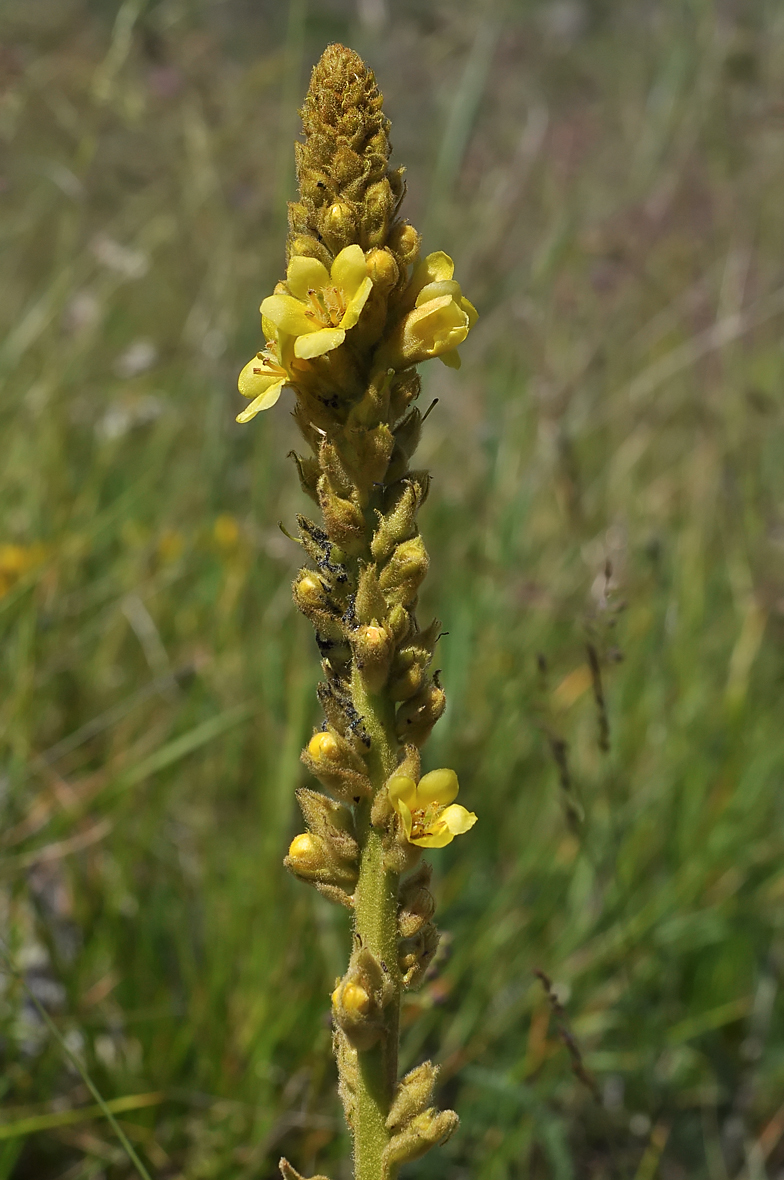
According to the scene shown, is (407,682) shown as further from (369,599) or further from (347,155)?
(347,155)

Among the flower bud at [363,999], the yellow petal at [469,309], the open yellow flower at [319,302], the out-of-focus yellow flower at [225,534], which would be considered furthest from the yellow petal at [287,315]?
the out-of-focus yellow flower at [225,534]

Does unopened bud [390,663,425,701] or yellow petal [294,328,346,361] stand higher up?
yellow petal [294,328,346,361]

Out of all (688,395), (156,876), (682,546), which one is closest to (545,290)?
(688,395)

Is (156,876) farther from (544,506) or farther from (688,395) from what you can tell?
(688,395)

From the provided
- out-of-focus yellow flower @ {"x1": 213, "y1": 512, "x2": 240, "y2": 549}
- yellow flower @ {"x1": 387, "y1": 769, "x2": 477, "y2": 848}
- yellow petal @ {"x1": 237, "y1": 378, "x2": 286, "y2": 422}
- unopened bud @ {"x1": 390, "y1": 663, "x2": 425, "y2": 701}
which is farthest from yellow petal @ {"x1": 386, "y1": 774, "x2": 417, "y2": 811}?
out-of-focus yellow flower @ {"x1": 213, "y1": 512, "x2": 240, "y2": 549}

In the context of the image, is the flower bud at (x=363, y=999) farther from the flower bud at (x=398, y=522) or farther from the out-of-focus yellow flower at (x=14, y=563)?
the out-of-focus yellow flower at (x=14, y=563)

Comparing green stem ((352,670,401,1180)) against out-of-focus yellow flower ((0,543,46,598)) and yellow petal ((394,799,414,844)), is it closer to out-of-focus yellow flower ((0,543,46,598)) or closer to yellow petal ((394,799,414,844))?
yellow petal ((394,799,414,844))
